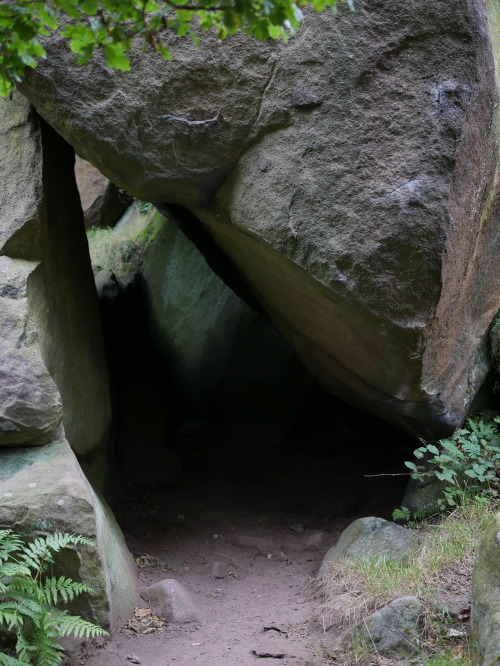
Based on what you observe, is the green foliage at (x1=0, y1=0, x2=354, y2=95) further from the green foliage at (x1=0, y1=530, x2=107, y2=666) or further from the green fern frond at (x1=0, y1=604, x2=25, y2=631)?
the green fern frond at (x1=0, y1=604, x2=25, y2=631)

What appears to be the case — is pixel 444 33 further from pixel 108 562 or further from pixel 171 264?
pixel 171 264

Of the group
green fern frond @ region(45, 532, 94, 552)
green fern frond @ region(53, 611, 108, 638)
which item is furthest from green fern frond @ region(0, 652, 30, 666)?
green fern frond @ region(45, 532, 94, 552)

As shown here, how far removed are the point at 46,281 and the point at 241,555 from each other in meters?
2.28

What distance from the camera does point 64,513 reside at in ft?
11.7

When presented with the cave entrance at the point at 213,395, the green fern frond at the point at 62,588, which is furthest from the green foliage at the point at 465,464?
the green fern frond at the point at 62,588

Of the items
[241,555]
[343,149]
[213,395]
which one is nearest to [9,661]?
[241,555]

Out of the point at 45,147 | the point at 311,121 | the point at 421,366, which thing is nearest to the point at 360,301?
the point at 421,366

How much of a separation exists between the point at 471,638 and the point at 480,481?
1.64 m

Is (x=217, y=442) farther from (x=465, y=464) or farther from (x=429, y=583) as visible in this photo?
(x=429, y=583)

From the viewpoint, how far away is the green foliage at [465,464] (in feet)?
14.8

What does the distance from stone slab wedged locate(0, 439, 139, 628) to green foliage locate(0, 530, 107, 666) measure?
0.25ft

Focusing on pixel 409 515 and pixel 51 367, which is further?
pixel 409 515

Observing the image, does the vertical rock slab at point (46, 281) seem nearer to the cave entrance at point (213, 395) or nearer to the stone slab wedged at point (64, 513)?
the stone slab wedged at point (64, 513)

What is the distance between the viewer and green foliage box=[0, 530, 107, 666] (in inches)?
125
